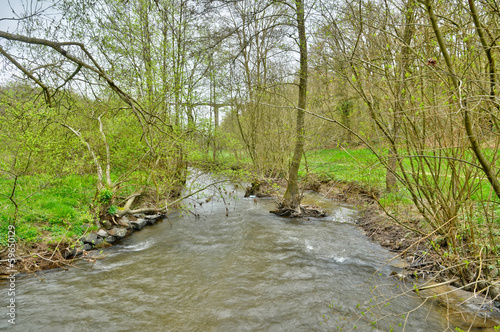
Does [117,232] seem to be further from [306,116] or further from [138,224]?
[306,116]

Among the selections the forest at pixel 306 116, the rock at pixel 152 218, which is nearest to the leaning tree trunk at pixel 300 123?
the forest at pixel 306 116

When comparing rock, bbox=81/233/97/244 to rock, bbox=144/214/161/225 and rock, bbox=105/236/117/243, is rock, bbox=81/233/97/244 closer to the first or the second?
rock, bbox=105/236/117/243

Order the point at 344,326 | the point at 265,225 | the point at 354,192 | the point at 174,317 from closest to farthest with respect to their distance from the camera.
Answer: the point at 344,326
the point at 174,317
the point at 265,225
the point at 354,192

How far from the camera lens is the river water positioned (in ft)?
12.1

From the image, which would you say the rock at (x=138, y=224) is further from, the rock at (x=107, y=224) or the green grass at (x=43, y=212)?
the green grass at (x=43, y=212)

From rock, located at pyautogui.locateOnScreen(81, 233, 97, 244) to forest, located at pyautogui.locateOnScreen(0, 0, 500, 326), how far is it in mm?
149

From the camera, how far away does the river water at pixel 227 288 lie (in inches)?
145

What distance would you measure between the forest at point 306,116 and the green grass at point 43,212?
0.04 meters

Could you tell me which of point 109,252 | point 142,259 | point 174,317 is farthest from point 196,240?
point 174,317

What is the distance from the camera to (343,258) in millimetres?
5777

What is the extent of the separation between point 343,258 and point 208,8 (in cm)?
629

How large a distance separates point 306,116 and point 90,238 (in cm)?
783

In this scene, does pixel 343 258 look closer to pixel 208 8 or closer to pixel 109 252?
pixel 109 252

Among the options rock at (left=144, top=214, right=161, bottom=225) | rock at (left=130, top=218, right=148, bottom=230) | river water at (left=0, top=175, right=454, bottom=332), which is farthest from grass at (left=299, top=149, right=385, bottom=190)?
rock at (left=130, top=218, right=148, bottom=230)
